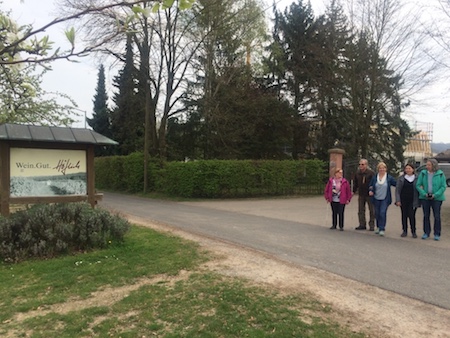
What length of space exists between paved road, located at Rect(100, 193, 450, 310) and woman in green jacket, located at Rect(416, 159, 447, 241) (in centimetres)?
35

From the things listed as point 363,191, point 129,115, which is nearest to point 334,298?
point 363,191

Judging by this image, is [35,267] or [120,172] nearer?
[35,267]

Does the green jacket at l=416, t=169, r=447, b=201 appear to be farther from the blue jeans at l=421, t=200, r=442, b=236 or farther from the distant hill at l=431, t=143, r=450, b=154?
the distant hill at l=431, t=143, r=450, b=154

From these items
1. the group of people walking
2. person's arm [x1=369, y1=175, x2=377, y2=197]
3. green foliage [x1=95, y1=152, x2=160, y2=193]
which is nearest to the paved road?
the group of people walking

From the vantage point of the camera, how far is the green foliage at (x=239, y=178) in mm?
18625

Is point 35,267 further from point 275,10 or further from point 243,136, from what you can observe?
point 275,10

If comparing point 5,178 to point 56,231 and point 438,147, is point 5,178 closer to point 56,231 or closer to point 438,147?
point 56,231

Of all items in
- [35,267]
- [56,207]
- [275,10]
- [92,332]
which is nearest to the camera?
[92,332]

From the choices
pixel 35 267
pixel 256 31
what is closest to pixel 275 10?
pixel 256 31

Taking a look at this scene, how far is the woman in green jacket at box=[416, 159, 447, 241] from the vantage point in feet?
27.7

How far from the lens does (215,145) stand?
27516mm

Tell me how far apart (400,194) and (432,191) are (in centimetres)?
71

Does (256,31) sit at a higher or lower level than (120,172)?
higher

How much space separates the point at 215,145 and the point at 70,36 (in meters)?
25.6
